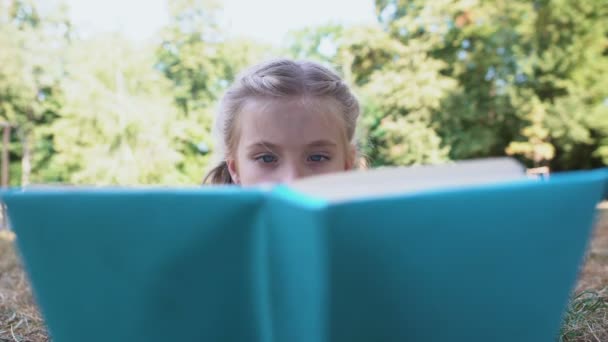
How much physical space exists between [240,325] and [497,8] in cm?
1497

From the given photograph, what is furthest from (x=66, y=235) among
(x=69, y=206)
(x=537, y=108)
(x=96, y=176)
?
(x=537, y=108)

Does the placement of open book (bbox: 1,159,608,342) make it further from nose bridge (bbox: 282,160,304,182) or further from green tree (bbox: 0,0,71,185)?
green tree (bbox: 0,0,71,185)

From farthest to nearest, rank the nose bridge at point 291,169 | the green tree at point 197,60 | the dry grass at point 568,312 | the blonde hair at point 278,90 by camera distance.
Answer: the green tree at point 197,60 < the blonde hair at point 278,90 < the nose bridge at point 291,169 < the dry grass at point 568,312

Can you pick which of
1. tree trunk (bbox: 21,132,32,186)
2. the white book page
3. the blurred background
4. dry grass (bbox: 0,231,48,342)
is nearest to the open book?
the white book page

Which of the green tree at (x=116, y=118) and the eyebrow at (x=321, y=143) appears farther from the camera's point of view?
the green tree at (x=116, y=118)

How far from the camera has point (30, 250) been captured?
1.64 feet

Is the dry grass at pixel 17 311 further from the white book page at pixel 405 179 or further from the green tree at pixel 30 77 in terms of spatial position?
the green tree at pixel 30 77

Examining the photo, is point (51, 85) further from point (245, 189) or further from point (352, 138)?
point (245, 189)

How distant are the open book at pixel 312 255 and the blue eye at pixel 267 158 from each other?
36.4 inches

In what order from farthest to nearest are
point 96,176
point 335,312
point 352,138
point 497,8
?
point 497,8 < point 96,176 < point 352,138 < point 335,312

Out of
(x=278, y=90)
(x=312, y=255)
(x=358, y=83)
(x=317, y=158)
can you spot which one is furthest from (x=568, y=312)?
(x=358, y=83)

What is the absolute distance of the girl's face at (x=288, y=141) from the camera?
1417 millimetres

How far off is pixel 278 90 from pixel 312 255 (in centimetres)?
130

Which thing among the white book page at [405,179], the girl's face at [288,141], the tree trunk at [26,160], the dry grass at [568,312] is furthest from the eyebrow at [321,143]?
the tree trunk at [26,160]
